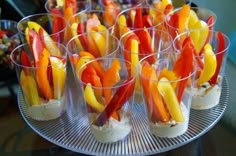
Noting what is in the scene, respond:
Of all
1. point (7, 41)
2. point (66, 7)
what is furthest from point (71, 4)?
point (7, 41)

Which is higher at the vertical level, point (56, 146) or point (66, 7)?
point (66, 7)

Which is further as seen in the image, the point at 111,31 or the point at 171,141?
the point at 111,31

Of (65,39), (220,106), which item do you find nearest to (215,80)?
(220,106)

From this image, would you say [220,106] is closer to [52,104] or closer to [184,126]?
[184,126]

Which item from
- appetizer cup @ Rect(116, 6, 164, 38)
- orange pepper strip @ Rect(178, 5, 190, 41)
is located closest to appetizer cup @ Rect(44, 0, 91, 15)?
appetizer cup @ Rect(116, 6, 164, 38)

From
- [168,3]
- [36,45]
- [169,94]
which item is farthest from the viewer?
[168,3]

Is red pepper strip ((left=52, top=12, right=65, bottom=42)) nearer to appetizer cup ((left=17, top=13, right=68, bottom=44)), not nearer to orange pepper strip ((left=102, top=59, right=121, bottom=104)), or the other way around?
appetizer cup ((left=17, top=13, right=68, bottom=44))

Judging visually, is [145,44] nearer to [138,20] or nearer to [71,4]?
[138,20]
